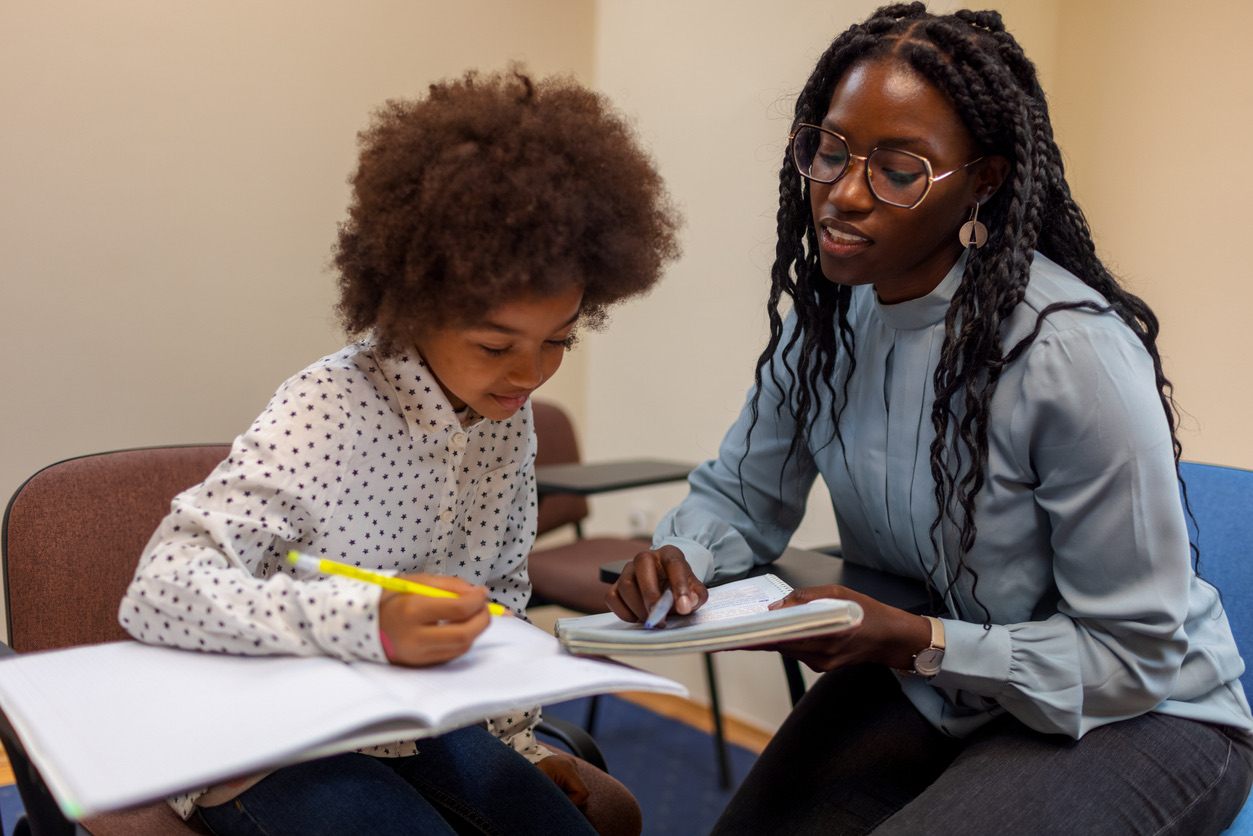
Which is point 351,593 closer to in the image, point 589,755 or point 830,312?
point 589,755

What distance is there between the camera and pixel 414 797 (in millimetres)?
1063

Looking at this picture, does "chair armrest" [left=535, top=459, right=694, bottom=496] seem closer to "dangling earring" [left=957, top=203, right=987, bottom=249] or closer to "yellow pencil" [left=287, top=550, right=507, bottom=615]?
"dangling earring" [left=957, top=203, right=987, bottom=249]

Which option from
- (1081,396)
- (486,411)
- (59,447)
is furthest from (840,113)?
(59,447)

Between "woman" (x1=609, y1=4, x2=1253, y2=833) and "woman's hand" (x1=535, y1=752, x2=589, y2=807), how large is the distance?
0.21 m

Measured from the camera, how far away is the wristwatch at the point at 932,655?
120 centimetres

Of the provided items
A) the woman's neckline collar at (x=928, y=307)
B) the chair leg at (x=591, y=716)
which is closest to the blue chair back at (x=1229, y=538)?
the woman's neckline collar at (x=928, y=307)

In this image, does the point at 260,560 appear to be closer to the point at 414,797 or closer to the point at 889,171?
the point at 414,797

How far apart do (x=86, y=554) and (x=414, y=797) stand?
62cm

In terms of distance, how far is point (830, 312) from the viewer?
5.00 feet

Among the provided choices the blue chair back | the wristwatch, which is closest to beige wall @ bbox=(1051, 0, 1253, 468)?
the blue chair back

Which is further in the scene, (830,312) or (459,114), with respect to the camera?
(830,312)

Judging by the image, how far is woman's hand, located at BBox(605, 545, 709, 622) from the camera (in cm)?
119

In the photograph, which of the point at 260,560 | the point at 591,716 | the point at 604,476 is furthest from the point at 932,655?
the point at 591,716

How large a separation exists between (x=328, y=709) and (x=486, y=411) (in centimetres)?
43
